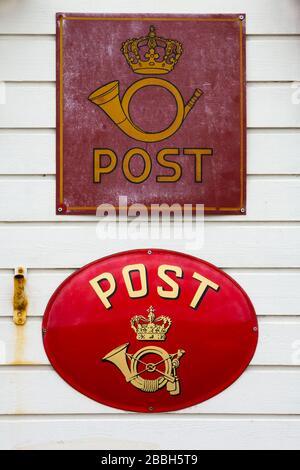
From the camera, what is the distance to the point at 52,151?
7.66 feet

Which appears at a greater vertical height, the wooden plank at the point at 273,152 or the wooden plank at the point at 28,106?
the wooden plank at the point at 28,106

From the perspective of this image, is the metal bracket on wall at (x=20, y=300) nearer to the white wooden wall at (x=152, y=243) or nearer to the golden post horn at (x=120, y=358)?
the white wooden wall at (x=152, y=243)

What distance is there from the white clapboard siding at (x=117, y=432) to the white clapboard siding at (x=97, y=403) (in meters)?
0.04

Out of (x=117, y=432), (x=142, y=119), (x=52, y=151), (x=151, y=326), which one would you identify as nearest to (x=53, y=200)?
(x=52, y=151)

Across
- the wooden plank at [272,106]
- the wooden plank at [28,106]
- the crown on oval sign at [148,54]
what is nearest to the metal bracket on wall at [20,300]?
the wooden plank at [28,106]

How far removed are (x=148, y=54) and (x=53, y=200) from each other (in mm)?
638

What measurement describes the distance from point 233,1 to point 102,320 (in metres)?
1.27

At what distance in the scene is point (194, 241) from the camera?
2.33 meters

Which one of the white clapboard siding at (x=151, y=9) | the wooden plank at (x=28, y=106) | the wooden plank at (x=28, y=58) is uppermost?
the white clapboard siding at (x=151, y=9)

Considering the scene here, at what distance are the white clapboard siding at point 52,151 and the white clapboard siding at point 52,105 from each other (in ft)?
0.10

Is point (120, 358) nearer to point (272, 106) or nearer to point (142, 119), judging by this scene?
point (142, 119)

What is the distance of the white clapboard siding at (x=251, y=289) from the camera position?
232 centimetres

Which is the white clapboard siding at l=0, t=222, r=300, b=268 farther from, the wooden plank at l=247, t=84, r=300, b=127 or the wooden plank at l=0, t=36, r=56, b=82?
the wooden plank at l=0, t=36, r=56, b=82

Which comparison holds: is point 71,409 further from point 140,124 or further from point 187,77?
point 187,77
